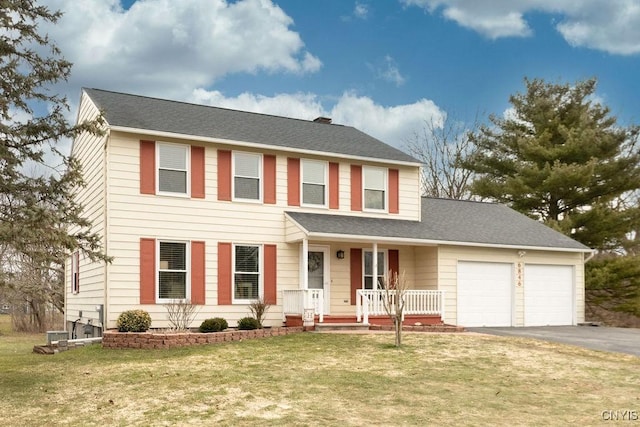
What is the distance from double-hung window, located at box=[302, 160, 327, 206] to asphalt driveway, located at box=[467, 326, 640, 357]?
5999mm

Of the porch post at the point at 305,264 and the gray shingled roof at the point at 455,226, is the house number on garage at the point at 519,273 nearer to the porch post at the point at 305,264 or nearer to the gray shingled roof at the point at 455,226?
the gray shingled roof at the point at 455,226

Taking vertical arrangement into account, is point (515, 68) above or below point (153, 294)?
above

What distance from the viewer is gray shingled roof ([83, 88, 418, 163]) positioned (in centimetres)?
1858

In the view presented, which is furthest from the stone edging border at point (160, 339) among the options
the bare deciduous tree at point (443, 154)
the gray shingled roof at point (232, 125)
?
the bare deciduous tree at point (443, 154)

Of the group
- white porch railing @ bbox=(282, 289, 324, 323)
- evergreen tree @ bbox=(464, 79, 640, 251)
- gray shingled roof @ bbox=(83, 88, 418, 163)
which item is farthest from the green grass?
evergreen tree @ bbox=(464, 79, 640, 251)

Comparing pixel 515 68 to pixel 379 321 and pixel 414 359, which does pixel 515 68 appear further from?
pixel 414 359

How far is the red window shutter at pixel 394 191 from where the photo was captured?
2173cm

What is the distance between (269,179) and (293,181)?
814 mm

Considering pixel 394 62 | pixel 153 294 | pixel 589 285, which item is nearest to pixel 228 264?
pixel 153 294

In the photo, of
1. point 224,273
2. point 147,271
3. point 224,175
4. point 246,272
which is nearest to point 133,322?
point 147,271

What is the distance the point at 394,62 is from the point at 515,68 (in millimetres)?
11625

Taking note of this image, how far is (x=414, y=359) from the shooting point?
13336 mm

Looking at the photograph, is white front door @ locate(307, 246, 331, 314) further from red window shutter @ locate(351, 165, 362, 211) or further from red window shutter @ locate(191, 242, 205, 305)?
red window shutter @ locate(191, 242, 205, 305)

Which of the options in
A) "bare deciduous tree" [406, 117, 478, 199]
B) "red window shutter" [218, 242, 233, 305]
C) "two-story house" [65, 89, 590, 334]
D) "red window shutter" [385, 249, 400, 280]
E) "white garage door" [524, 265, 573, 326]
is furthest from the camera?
"bare deciduous tree" [406, 117, 478, 199]
